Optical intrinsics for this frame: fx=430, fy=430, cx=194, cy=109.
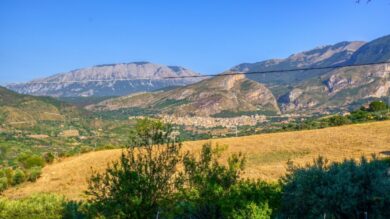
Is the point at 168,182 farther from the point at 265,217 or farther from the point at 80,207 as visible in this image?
the point at 80,207

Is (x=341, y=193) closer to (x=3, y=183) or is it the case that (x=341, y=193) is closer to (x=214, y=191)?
(x=214, y=191)

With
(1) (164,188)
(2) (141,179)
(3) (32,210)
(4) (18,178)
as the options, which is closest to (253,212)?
(1) (164,188)

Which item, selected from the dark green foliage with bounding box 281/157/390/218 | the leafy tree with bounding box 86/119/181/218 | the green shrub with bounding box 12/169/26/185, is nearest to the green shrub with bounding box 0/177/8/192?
the green shrub with bounding box 12/169/26/185

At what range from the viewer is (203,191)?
19.1m

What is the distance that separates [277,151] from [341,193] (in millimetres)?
47177

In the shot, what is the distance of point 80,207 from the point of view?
21.0 m

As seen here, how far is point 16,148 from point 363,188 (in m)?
152

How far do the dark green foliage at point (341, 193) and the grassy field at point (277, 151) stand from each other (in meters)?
27.9

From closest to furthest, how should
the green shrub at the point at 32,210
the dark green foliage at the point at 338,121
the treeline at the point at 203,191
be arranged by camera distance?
the treeline at the point at 203,191 < the green shrub at the point at 32,210 < the dark green foliage at the point at 338,121

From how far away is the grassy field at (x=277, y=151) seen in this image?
52844 mm

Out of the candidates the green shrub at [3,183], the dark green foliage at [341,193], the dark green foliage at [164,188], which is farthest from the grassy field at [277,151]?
the dark green foliage at [341,193]

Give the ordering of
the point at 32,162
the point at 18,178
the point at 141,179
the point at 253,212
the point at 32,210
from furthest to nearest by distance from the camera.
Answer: the point at 32,162 → the point at 18,178 → the point at 32,210 → the point at 141,179 → the point at 253,212

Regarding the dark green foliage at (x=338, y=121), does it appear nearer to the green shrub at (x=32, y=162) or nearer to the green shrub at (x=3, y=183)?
the green shrub at (x=32, y=162)

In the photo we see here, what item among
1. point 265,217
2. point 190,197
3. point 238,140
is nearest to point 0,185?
point 238,140
